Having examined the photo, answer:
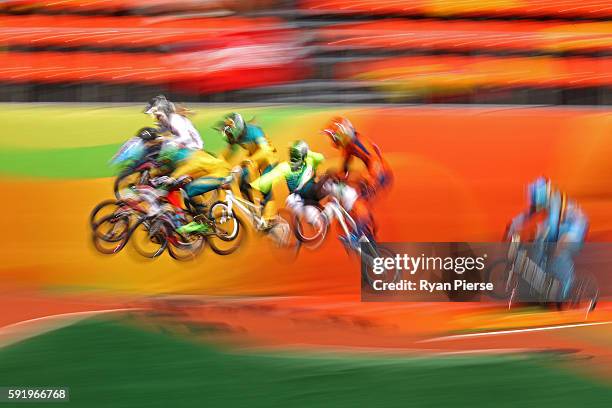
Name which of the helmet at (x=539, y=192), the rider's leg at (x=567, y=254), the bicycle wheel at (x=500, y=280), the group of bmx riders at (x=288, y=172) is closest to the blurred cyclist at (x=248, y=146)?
the group of bmx riders at (x=288, y=172)

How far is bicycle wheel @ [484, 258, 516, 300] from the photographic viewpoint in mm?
3594

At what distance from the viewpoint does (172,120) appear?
3555 millimetres

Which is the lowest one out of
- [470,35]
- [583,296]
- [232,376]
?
[232,376]

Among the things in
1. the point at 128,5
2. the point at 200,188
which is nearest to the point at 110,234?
the point at 200,188

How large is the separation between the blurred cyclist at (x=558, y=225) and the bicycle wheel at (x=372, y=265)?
1.63ft

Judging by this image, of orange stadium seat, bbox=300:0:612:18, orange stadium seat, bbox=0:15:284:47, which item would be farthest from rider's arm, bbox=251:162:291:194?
orange stadium seat, bbox=300:0:612:18

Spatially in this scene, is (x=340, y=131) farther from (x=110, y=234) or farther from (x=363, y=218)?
(x=110, y=234)

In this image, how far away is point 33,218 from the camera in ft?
11.6

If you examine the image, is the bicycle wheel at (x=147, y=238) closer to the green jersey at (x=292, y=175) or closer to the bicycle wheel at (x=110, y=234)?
the bicycle wheel at (x=110, y=234)

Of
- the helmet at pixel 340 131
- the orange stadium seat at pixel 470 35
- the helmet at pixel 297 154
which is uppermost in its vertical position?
the orange stadium seat at pixel 470 35

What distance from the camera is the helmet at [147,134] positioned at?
3.54 metres

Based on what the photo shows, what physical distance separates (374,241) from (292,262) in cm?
34

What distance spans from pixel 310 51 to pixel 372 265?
90cm

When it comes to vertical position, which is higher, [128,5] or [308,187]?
[128,5]
